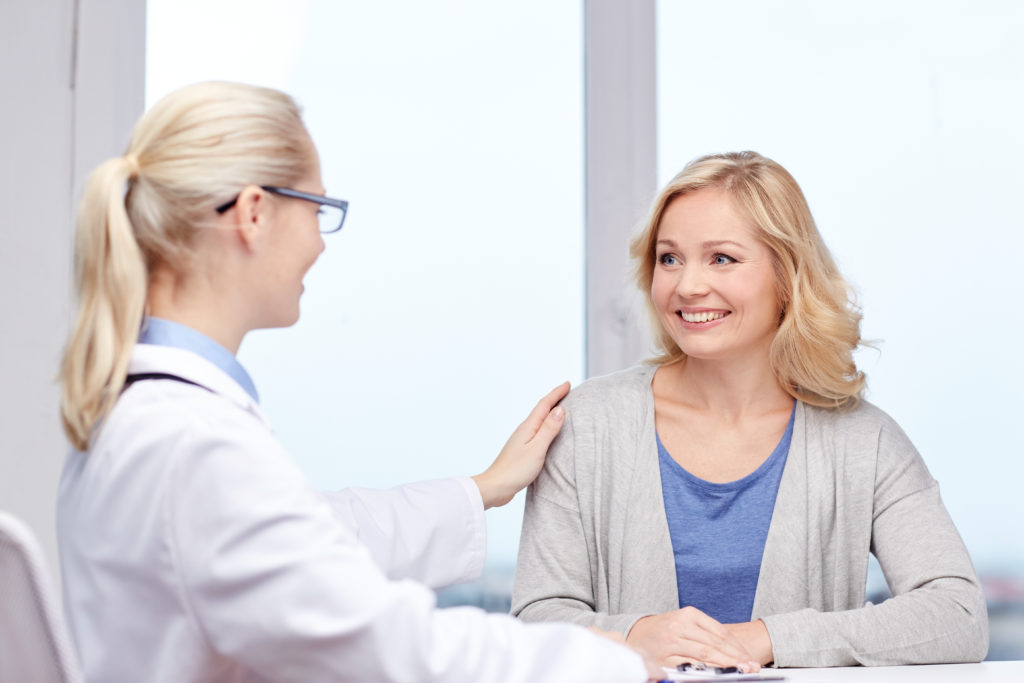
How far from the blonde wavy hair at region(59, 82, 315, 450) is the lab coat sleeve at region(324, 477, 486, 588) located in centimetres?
52

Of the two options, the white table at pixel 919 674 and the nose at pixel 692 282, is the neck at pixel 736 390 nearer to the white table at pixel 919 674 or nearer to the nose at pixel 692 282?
the nose at pixel 692 282

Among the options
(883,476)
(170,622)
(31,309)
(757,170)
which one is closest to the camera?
(170,622)

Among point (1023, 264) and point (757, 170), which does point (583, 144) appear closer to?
point (757, 170)

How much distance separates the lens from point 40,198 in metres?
2.60

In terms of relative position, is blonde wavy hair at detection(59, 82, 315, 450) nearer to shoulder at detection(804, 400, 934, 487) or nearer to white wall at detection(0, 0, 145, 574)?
shoulder at detection(804, 400, 934, 487)

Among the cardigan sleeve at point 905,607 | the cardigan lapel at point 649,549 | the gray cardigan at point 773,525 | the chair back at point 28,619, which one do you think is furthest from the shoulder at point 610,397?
the chair back at point 28,619

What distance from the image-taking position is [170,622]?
0.95 metres

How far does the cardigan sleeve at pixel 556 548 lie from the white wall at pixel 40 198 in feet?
4.48

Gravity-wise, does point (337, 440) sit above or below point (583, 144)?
below

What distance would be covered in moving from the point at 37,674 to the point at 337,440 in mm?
1880

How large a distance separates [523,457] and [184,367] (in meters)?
0.87

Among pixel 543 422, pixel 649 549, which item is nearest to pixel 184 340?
pixel 543 422

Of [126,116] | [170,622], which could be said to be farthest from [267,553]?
[126,116]

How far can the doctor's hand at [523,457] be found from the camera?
1757 mm
